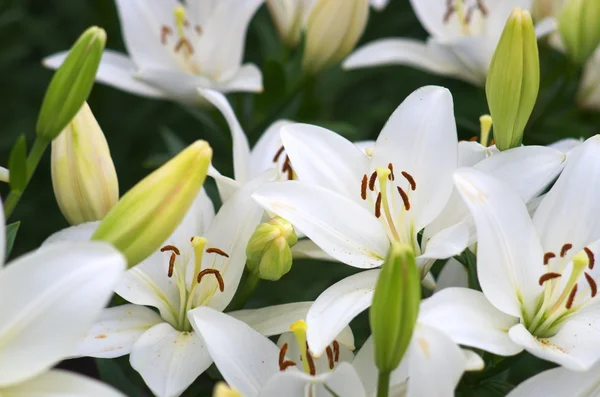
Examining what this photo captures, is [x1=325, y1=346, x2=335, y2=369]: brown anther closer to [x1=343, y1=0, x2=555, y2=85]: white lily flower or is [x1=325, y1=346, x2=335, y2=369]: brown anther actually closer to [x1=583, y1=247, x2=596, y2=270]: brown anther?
[x1=583, y1=247, x2=596, y2=270]: brown anther

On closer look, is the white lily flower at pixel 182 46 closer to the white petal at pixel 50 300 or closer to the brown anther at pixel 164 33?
Answer: the brown anther at pixel 164 33

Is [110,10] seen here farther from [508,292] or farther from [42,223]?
[508,292]

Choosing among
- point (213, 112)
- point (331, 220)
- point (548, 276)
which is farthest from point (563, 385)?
point (213, 112)

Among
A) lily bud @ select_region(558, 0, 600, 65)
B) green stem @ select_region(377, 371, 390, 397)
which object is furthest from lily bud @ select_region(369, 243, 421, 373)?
lily bud @ select_region(558, 0, 600, 65)

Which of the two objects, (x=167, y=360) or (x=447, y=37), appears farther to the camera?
(x=447, y=37)

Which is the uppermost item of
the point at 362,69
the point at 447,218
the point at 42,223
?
the point at 447,218

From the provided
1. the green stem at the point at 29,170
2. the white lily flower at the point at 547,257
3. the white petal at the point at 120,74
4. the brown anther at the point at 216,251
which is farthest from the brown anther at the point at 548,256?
the white petal at the point at 120,74

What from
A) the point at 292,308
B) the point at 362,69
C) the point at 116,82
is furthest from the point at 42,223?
the point at 292,308

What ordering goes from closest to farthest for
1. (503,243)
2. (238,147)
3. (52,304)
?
(52,304) → (503,243) → (238,147)

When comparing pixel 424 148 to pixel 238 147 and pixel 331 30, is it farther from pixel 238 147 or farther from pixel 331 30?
pixel 331 30
